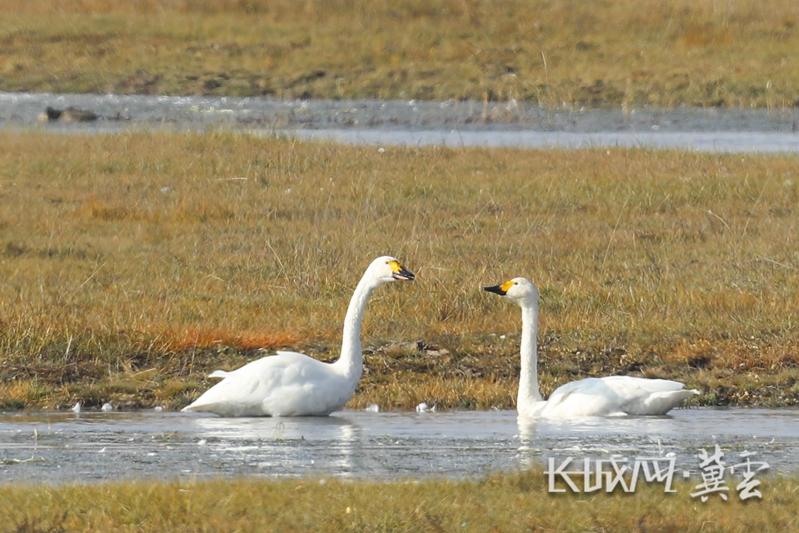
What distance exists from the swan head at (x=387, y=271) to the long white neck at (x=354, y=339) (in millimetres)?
57

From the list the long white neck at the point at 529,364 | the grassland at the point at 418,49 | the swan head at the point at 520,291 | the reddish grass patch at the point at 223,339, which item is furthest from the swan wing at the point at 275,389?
the grassland at the point at 418,49

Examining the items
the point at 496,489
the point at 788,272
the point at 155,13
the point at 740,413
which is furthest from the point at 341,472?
the point at 155,13

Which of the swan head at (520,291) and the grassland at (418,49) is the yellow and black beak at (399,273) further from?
the grassland at (418,49)

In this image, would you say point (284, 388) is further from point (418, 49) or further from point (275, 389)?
point (418, 49)

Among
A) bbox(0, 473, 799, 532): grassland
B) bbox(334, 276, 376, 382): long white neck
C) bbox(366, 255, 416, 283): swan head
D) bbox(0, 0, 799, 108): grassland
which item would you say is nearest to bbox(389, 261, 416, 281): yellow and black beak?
bbox(366, 255, 416, 283): swan head

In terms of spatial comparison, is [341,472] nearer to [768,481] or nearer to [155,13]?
[768,481]

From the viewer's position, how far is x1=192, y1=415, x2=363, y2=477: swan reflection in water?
9359mm

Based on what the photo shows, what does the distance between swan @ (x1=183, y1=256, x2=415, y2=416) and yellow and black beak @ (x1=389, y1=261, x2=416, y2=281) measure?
75cm

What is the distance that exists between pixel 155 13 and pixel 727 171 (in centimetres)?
2399

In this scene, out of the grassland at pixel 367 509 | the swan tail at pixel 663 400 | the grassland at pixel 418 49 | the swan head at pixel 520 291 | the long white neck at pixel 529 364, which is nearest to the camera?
the grassland at pixel 367 509

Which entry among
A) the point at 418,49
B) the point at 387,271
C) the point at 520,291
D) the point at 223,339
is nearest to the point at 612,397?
the point at 520,291

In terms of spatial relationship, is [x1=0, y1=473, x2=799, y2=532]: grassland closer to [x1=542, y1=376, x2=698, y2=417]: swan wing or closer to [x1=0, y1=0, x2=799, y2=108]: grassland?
[x1=542, y1=376, x2=698, y2=417]: swan wing

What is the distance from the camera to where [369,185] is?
21.2m

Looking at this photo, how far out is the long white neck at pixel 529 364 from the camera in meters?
11.8
